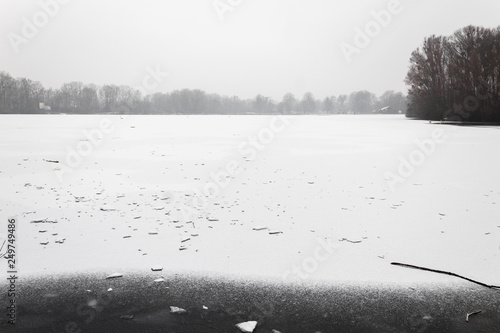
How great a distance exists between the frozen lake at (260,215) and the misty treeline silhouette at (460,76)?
39694 millimetres

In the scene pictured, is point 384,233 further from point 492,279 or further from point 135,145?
point 135,145

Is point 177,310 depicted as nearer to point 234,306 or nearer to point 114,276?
point 234,306

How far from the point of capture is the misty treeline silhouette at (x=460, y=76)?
47281 mm

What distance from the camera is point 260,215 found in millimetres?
8492

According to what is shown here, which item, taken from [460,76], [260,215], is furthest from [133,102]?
[260,215]

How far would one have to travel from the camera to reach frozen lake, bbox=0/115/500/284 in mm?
5867

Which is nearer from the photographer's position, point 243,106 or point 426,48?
point 426,48

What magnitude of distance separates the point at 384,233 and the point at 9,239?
7656mm

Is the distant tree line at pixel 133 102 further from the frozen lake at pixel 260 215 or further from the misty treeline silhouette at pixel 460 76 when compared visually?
the frozen lake at pixel 260 215

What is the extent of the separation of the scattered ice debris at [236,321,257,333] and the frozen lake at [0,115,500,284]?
56.0 inches


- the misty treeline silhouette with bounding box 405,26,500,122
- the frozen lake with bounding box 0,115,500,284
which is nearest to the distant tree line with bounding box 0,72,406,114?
the misty treeline silhouette with bounding box 405,26,500,122

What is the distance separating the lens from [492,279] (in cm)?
526

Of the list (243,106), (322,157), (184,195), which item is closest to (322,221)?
(184,195)

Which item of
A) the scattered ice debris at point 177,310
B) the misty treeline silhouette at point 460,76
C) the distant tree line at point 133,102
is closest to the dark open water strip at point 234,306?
the scattered ice debris at point 177,310
